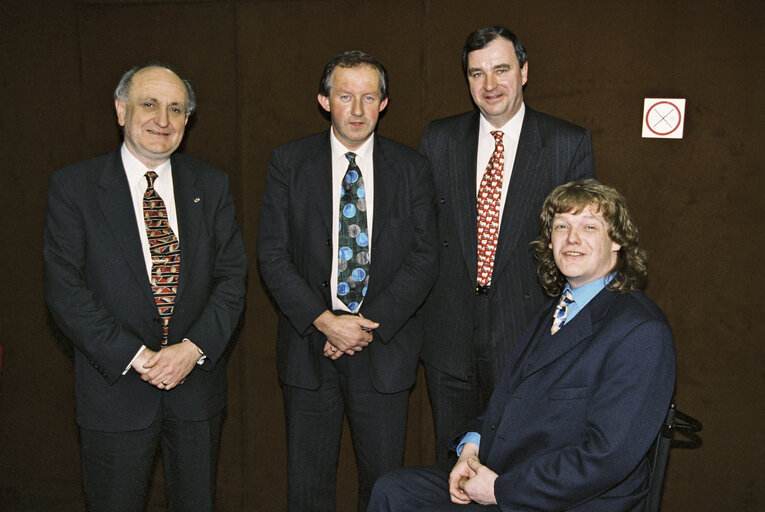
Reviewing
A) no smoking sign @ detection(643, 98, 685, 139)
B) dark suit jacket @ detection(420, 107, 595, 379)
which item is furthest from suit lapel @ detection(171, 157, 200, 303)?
no smoking sign @ detection(643, 98, 685, 139)

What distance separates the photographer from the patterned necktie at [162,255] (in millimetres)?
2494

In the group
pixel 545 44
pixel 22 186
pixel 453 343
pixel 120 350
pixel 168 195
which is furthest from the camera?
pixel 22 186

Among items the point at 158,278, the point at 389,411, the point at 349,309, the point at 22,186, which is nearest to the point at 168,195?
the point at 158,278

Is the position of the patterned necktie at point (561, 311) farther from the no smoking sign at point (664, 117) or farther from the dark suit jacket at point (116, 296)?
the no smoking sign at point (664, 117)

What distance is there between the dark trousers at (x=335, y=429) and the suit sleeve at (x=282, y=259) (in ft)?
0.79

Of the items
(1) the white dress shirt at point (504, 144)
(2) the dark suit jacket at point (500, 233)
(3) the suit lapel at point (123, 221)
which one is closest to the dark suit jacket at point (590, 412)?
(2) the dark suit jacket at point (500, 233)

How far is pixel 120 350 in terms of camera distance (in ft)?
7.84

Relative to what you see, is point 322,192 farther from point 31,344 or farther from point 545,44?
point 31,344

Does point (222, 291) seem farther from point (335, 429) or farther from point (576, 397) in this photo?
point (576, 397)

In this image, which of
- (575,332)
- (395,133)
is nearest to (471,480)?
(575,332)

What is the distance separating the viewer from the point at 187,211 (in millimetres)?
2582

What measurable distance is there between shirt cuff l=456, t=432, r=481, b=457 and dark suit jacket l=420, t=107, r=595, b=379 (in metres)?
0.42

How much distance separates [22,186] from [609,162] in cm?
292

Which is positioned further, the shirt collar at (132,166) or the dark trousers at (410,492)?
the shirt collar at (132,166)
